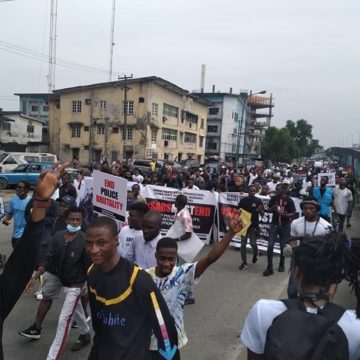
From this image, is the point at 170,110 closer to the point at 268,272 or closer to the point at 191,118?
the point at 191,118

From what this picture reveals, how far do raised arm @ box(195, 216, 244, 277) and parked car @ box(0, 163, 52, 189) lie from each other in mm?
20824

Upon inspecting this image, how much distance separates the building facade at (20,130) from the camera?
4667 centimetres

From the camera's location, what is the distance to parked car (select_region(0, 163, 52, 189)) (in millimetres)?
22438

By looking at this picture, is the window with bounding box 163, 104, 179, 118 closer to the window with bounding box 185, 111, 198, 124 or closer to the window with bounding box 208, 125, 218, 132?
the window with bounding box 185, 111, 198, 124

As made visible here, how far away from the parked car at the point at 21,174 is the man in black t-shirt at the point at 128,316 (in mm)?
21065

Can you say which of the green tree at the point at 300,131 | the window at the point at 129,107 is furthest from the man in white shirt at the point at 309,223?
the green tree at the point at 300,131

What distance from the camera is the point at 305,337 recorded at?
1.69 meters

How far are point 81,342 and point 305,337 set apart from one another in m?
3.59

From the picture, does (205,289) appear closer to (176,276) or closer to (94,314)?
(176,276)

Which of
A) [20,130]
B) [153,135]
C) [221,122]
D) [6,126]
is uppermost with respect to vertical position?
[221,122]

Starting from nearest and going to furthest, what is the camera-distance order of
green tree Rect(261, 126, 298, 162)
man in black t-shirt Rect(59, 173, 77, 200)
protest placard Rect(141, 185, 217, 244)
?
man in black t-shirt Rect(59, 173, 77, 200) < protest placard Rect(141, 185, 217, 244) < green tree Rect(261, 126, 298, 162)

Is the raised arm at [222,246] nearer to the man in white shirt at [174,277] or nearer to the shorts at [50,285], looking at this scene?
the man in white shirt at [174,277]

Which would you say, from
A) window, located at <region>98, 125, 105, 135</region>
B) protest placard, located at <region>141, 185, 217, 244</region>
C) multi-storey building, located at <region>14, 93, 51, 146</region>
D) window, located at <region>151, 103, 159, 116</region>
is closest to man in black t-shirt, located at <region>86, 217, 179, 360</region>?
protest placard, located at <region>141, 185, 217, 244</region>

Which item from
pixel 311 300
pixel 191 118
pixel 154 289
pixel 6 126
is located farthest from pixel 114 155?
pixel 311 300
